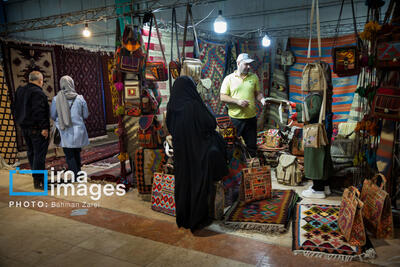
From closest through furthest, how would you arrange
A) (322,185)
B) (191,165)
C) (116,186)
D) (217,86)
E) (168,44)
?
(191,165)
(322,185)
(116,186)
(168,44)
(217,86)

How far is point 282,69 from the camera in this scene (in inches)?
321

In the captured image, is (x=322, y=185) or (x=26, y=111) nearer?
(x=322, y=185)

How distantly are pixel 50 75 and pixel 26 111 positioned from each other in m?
3.44

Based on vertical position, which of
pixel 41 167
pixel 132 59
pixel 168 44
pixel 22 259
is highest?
pixel 168 44

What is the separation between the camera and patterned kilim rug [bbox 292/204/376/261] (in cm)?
254

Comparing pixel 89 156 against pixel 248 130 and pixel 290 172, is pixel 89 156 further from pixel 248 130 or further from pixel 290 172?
pixel 290 172

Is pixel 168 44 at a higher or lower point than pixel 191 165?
higher

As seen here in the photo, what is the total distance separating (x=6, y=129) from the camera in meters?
6.23

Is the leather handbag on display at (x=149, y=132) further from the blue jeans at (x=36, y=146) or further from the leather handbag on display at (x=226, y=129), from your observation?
the blue jeans at (x=36, y=146)

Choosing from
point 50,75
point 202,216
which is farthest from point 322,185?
point 50,75

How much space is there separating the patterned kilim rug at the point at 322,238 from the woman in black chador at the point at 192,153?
0.97 metres

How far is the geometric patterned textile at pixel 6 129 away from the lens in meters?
6.15

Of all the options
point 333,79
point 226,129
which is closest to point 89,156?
point 226,129

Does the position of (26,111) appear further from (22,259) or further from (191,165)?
(191,165)
